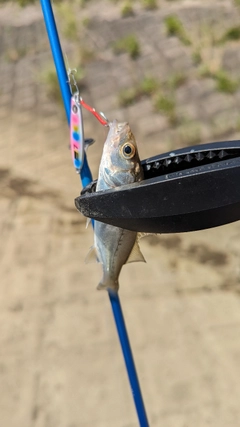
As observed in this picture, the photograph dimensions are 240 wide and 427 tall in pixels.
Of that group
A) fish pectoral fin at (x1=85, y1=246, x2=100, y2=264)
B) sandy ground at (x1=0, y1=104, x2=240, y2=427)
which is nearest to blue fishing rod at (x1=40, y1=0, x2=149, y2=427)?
fish pectoral fin at (x1=85, y1=246, x2=100, y2=264)

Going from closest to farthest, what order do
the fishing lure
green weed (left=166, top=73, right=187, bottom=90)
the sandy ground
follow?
the fishing lure, the sandy ground, green weed (left=166, top=73, right=187, bottom=90)

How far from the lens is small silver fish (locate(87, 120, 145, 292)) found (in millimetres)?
1305

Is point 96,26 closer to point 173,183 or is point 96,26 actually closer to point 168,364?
point 168,364

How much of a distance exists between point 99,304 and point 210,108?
277cm

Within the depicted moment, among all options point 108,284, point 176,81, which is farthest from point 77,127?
point 176,81

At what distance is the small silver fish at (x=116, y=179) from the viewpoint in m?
1.30

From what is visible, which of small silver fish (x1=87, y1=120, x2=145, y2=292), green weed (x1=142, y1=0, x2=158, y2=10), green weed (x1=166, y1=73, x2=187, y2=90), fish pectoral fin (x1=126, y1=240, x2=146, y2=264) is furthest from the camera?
green weed (x1=142, y1=0, x2=158, y2=10)

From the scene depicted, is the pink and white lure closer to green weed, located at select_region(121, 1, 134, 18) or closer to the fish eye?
the fish eye

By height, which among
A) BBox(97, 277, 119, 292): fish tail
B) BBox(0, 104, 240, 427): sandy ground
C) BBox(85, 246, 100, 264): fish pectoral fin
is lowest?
BBox(0, 104, 240, 427): sandy ground

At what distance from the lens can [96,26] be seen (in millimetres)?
7793

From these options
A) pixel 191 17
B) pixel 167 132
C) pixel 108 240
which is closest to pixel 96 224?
pixel 108 240

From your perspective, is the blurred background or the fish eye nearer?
the fish eye

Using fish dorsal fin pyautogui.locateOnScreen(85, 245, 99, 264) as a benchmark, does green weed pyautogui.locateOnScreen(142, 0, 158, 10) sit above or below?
above

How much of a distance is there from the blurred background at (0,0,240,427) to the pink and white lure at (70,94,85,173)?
0.72 ft
